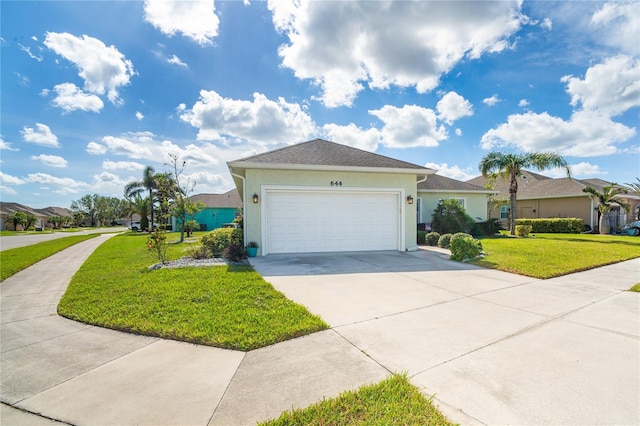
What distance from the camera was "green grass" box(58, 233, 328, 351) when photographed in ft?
11.1

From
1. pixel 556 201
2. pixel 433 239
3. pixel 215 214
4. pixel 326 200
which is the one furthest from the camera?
pixel 215 214

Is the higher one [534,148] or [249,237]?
[534,148]

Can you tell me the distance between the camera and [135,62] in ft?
34.9

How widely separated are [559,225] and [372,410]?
23744 millimetres

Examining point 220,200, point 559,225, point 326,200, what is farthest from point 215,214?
point 559,225

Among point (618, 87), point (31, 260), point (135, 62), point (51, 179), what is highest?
point (135, 62)

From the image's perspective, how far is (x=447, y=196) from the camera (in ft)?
55.6

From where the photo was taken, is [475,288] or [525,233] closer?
[475,288]

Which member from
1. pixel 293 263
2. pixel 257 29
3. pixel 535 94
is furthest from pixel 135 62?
pixel 535 94

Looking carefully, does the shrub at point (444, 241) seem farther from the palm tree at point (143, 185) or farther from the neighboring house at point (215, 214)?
the palm tree at point (143, 185)

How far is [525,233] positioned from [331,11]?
16.4 metres

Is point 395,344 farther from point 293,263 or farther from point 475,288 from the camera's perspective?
point 293,263

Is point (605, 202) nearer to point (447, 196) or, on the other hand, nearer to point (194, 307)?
point (447, 196)

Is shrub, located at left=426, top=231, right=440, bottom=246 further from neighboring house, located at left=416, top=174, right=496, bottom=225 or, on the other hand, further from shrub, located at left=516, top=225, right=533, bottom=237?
shrub, located at left=516, top=225, right=533, bottom=237
